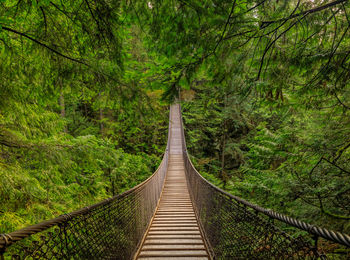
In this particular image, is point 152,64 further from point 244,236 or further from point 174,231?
point 174,231

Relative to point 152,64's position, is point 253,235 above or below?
below

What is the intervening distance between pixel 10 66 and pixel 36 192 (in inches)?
55.6

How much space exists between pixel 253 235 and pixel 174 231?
5.87 ft

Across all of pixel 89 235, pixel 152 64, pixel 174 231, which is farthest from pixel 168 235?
pixel 152 64

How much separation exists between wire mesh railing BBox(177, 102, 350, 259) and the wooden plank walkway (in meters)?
0.24

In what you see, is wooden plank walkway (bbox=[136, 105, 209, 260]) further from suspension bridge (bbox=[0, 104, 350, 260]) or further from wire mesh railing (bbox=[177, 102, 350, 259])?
wire mesh railing (bbox=[177, 102, 350, 259])

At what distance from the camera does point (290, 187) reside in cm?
259

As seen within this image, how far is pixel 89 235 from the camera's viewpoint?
1.30 m

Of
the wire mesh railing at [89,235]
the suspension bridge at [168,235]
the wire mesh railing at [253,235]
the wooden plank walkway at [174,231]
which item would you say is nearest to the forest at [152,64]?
the suspension bridge at [168,235]

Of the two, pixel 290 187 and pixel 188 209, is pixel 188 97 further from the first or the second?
pixel 290 187

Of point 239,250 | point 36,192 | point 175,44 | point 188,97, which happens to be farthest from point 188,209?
point 188,97

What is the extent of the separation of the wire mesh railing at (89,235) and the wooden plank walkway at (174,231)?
0.79ft

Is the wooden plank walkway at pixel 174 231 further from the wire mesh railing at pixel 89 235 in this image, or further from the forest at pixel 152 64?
the forest at pixel 152 64

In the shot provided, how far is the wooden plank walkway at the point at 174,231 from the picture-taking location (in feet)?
7.09
